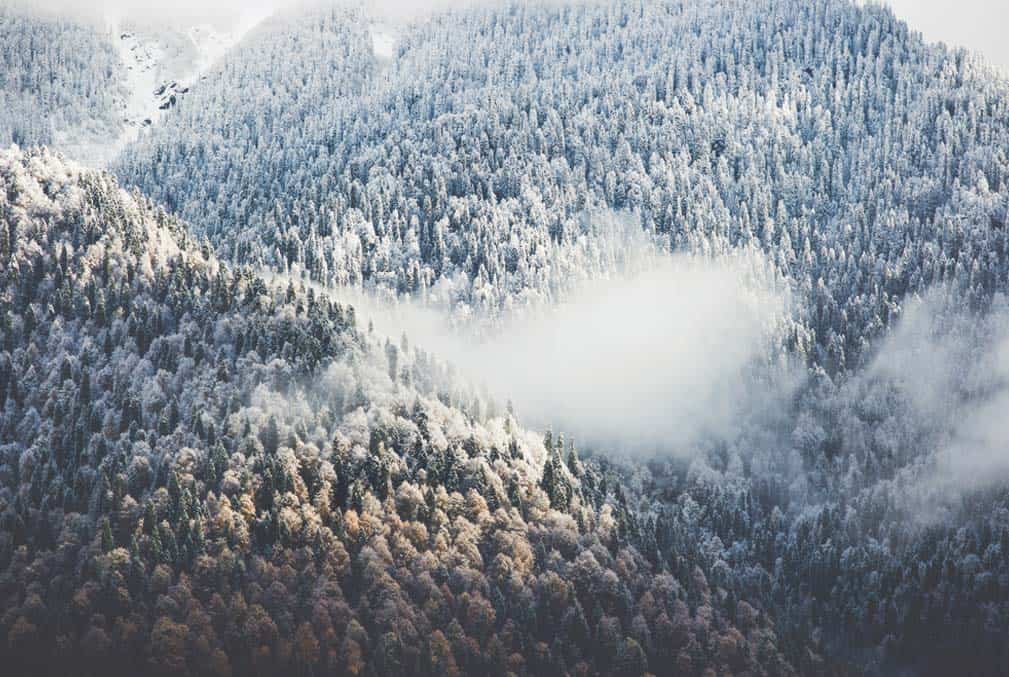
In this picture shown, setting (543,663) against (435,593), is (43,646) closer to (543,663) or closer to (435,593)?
(435,593)

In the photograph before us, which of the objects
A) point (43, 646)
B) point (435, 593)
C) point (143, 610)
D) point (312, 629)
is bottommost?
point (43, 646)

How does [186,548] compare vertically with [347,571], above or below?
below

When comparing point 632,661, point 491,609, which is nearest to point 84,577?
point 491,609

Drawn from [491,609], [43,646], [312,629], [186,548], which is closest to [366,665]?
[312,629]

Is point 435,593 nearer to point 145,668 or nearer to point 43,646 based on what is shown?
point 145,668

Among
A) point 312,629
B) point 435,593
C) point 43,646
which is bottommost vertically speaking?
point 43,646

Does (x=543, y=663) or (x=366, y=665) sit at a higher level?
(x=543, y=663)

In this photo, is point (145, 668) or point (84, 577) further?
point (84, 577)

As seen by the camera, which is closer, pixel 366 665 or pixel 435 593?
pixel 366 665
